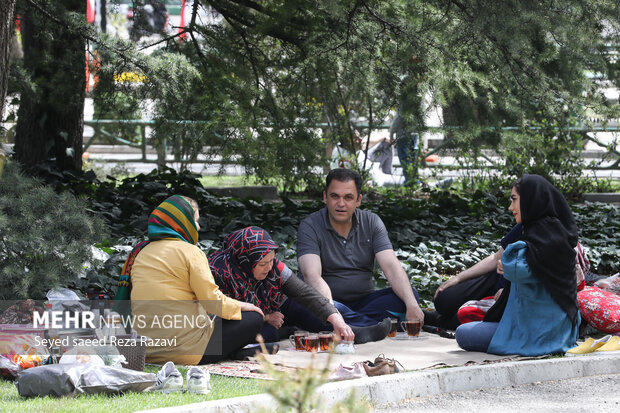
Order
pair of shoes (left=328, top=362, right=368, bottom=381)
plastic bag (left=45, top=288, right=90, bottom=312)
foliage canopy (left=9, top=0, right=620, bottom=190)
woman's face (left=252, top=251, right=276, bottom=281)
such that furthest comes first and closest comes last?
foliage canopy (left=9, top=0, right=620, bottom=190), woman's face (left=252, top=251, right=276, bottom=281), plastic bag (left=45, top=288, right=90, bottom=312), pair of shoes (left=328, top=362, right=368, bottom=381)

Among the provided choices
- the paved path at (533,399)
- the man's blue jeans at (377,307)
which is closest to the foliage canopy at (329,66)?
the man's blue jeans at (377,307)

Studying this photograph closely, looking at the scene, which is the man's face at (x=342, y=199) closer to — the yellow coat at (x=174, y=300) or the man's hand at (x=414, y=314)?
the man's hand at (x=414, y=314)

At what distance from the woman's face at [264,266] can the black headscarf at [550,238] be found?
63.7 inches

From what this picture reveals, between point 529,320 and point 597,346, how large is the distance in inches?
21.4

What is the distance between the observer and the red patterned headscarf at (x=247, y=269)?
A: 18.1 ft

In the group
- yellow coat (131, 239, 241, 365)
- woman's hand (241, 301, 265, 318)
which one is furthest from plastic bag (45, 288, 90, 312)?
woman's hand (241, 301, 265, 318)

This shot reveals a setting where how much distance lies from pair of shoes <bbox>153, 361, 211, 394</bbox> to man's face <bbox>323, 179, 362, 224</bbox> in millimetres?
2207

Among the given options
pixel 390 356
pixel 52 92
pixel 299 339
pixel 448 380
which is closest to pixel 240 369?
pixel 299 339

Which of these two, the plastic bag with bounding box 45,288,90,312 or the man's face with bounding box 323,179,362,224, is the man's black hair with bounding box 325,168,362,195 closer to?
the man's face with bounding box 323,179,362,224

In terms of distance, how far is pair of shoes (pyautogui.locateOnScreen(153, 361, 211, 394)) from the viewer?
4273mm

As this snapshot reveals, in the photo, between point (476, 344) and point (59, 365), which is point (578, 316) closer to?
point (476, 344)

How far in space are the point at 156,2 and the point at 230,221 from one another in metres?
2.78

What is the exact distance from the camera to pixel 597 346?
5.67 m

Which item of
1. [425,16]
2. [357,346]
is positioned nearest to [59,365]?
[357,346]
